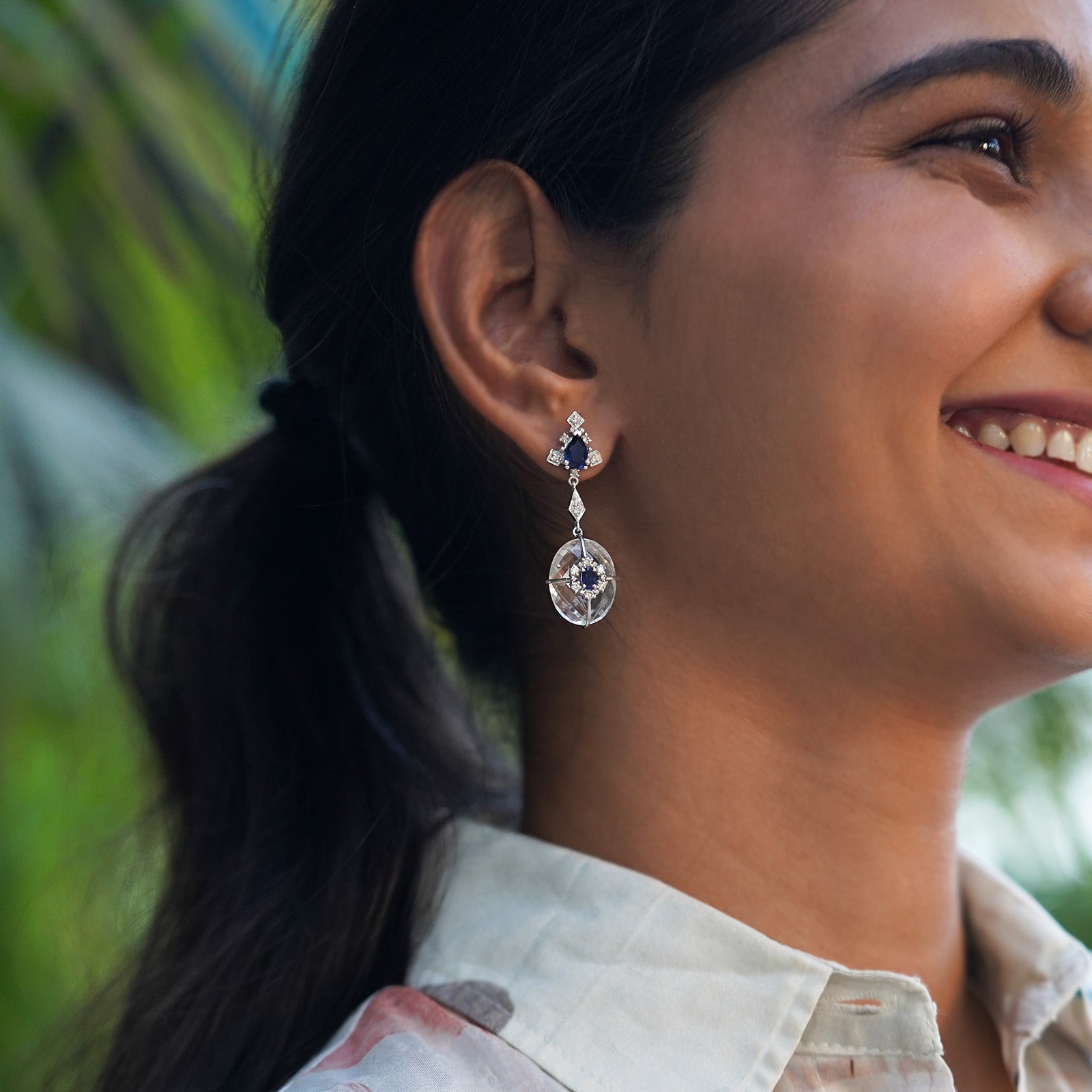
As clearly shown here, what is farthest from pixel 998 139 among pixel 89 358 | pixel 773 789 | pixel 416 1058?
pixel 89 358

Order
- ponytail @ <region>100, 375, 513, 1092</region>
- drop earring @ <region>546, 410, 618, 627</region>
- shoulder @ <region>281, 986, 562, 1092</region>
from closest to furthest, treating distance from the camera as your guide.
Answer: shoulder @ <region>281, 986, 562, 1092</region>, drop earring @ <region>546, 410, 618, 627</region>, ponytail @ <region>100, 375, 513, 1092</region>

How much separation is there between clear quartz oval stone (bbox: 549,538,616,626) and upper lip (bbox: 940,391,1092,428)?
0.32 m

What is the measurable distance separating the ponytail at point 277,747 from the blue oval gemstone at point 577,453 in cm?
30

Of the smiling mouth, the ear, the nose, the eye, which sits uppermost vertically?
the eye

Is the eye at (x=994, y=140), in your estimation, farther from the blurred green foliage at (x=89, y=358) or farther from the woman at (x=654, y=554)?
the blurred green foliage at (x=89, y=358)

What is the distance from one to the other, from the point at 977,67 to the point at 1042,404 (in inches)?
11.2

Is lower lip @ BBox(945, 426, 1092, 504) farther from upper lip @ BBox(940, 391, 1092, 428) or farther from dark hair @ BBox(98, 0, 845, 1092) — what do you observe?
dark hair @ BBox(98, 0, 845, 1092)

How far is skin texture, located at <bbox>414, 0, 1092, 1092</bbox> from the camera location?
1157 millimetres

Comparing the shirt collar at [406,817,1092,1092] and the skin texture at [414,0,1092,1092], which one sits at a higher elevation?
the skin texture at [414,0,1092,1092]

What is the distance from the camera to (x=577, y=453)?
1258mm

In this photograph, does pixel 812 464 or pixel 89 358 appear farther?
pixel 89 358

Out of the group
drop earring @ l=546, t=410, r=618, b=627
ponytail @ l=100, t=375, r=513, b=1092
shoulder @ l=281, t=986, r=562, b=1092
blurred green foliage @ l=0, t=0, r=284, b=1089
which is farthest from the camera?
blurred green foliage @ l=0, t=0, r=284, b=1089

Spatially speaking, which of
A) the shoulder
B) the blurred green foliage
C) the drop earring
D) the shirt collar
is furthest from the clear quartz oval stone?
the blurred green foliage

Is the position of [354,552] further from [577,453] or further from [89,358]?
[89,358]
